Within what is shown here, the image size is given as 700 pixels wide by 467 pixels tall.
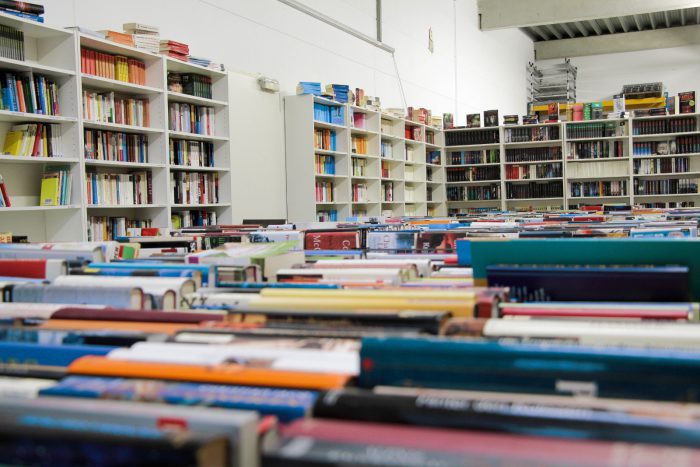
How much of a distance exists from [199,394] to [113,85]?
5077 millimetres

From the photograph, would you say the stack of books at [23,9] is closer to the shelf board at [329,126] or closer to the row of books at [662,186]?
the shelf board at [329,126]

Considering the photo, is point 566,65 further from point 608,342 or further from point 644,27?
point 608,342

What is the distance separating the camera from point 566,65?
16.5m

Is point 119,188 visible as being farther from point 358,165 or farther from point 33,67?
point 358,165

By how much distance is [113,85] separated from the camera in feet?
17.2

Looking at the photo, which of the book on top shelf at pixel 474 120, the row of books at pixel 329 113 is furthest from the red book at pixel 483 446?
the book on top shelf at pixel 474 120

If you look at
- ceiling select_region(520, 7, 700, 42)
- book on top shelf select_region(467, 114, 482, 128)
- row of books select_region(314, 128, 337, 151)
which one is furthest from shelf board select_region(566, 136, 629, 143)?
ceiling select_region(520, 7, 700, 42)

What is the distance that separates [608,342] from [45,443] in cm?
55

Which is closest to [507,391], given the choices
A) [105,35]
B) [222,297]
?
[222,297]

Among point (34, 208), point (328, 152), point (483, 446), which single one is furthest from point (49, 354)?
point (328, 152)

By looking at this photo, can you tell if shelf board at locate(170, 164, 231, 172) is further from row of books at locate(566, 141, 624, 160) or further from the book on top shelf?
row of books at locate(566, 141, 624, 160)

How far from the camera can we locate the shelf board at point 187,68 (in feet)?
18.7

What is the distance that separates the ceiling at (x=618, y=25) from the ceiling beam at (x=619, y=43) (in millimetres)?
198

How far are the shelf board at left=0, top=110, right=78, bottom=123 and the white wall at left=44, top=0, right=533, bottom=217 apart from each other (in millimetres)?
820
